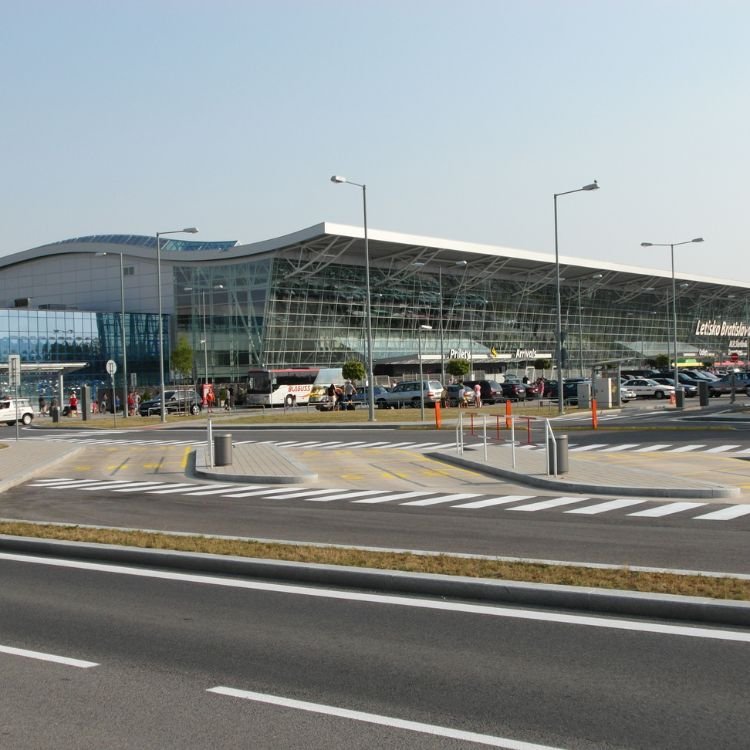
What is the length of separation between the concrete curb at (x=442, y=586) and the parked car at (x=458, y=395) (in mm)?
51724

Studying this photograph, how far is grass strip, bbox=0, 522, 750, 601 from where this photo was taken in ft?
27.1

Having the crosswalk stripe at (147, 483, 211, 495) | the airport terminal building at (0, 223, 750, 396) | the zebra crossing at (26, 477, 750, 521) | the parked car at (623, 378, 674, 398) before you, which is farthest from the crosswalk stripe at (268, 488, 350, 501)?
the airport terminal building at (0, 223, 750, 396)

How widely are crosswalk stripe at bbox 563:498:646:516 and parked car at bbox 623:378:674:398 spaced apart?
53.7 metres

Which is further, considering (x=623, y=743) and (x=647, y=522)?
(x=647, y=522)

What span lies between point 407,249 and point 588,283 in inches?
1424

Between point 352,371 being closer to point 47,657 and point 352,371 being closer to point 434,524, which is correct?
point 434,524

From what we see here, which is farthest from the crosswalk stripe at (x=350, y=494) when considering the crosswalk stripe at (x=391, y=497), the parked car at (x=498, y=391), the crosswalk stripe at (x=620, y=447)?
the parked car at (x=498, y=391)

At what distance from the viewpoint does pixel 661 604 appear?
7.71 metres

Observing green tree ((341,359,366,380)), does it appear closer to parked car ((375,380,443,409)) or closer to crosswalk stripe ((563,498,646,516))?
parked car ((375,380,443,409))

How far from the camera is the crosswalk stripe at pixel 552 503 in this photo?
15.3 meters

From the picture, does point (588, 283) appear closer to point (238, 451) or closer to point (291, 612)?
point (238, 451)

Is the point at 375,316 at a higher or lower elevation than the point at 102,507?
higher

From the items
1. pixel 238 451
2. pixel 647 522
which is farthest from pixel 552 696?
pixel 238 451

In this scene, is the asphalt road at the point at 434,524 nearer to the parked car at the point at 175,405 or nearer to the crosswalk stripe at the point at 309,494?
the crosswalk stripe at the point at 309,494
